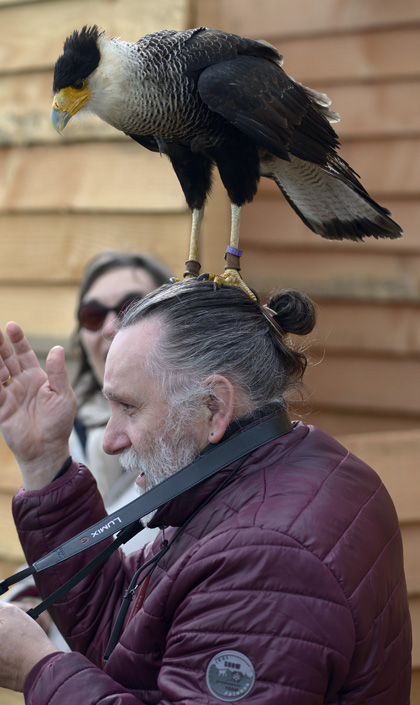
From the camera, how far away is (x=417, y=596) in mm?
2283

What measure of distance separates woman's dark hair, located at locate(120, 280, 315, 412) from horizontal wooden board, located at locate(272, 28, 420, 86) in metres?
1.90

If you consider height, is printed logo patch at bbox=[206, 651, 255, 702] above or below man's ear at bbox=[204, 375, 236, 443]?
below

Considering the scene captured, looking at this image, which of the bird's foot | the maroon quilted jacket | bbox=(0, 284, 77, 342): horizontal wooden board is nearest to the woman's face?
bbox=(0, 284, 77, 342): horizontal wooden board

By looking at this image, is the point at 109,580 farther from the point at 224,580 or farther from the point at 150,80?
the point at 150,80

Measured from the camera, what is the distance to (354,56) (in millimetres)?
2955

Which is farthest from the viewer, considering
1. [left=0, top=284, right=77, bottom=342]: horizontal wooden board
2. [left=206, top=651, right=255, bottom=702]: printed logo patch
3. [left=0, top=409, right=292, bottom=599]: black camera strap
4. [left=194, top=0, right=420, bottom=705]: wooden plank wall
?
[left=194, top=0, right=420, bottom=705]: wooden plank wall

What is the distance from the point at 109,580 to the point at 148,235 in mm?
1340

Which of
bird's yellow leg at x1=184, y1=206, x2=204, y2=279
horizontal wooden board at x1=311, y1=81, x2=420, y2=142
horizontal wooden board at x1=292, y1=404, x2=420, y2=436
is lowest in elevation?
horizontal wooden board at x1=292, y1=404, x2=420, y2=436

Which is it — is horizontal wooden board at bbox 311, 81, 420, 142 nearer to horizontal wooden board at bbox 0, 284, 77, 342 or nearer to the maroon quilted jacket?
horizontal wooden board at bbox 0, 284, 77, 342

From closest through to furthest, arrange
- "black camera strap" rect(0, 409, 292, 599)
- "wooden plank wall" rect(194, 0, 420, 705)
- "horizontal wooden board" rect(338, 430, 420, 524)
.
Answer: "black camera strap" rect(0, 409, 292, 599) → "horizontal wooden board" rect(338, 430, 420, 524) → "wooden plank wall" rect(194, 0, 420, 705)

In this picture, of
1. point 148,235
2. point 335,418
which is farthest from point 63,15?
point 335,418

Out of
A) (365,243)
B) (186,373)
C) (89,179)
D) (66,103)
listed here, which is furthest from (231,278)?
(365,243)

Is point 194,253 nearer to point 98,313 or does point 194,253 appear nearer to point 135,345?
point 135,345

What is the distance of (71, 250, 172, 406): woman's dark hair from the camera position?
94.3 inches
